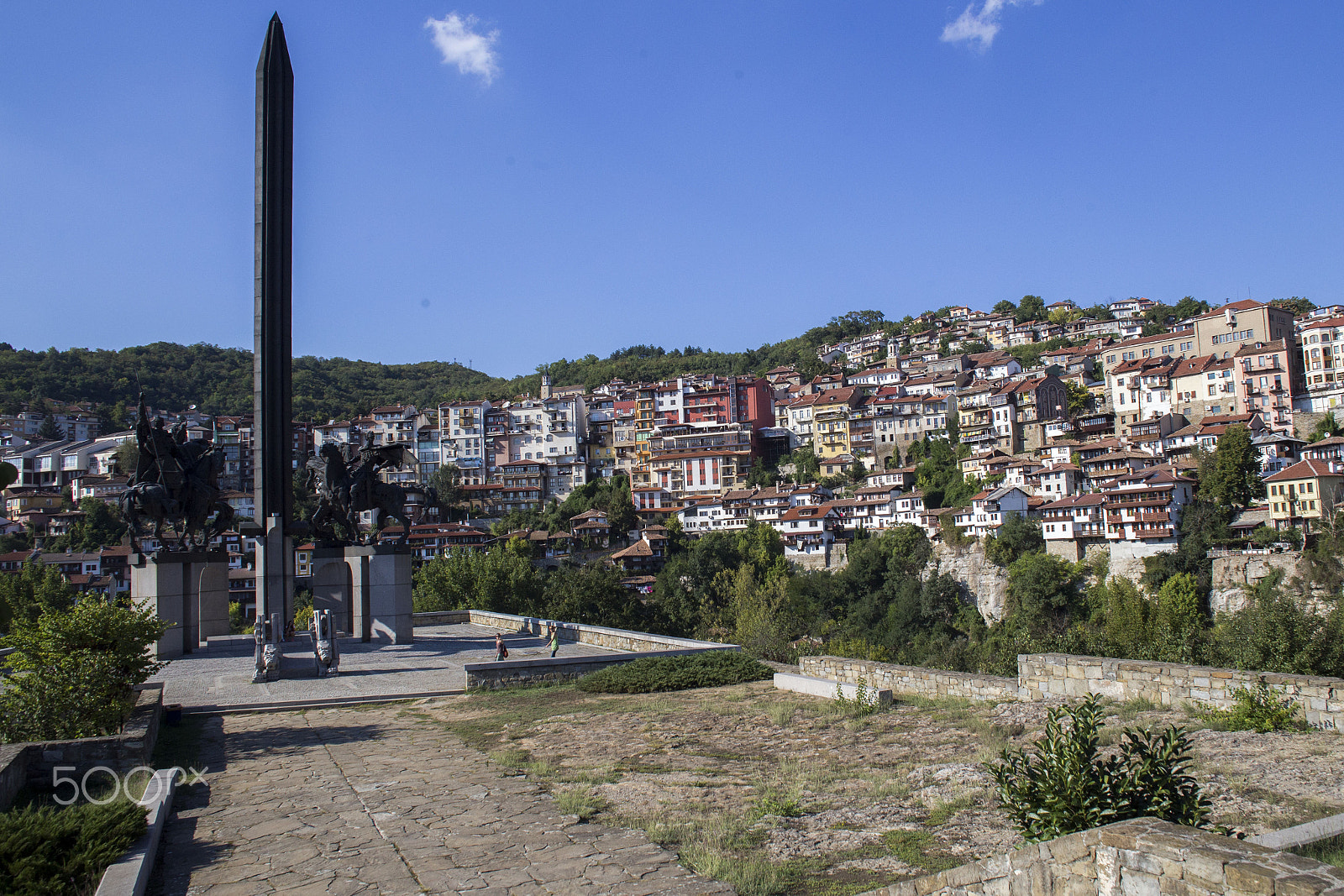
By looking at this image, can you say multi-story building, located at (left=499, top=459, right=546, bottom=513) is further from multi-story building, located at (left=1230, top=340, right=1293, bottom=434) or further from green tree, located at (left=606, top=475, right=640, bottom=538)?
multi-story building, located at (left=1230, top=340, right=1293, bottom=434)

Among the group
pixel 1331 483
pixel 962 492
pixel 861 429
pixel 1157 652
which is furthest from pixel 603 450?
pixel 1157 652

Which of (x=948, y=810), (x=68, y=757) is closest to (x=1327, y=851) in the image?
(x=948, y=810)

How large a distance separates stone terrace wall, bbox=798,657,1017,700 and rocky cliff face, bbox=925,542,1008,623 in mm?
49273

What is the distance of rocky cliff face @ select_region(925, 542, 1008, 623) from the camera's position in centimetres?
6138

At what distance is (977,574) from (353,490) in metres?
50.9

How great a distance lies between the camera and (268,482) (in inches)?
1008

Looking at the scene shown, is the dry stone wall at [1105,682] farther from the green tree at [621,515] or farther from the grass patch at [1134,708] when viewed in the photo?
the green tree at [621,515]

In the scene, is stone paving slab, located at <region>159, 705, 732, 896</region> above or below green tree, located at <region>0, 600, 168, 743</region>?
below

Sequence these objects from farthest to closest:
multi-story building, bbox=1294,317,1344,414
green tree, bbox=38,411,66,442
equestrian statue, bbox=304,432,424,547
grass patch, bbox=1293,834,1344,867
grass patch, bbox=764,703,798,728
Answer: green tree, bbox=38,411,66,442, multi-story building, bbox=1294,317,1344,414, equestrian statue, bbox=304,432,424,547, grass patch, bbox=764,703,798,728, grass patch, bbox=1293,834,1344,867

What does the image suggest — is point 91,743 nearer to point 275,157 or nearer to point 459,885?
point 459,885

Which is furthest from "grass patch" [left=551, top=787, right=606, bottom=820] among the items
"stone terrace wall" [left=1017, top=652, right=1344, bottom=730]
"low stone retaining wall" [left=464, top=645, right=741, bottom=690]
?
"low stone retaining wall" [left=464, top=645, right=741, bottom=690]

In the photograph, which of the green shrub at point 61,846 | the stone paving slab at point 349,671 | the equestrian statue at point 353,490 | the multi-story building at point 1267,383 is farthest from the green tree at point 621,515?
the green shrub at point 61,846

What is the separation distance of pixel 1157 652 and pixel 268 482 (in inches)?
872

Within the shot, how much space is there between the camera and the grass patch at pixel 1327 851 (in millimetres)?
5184
